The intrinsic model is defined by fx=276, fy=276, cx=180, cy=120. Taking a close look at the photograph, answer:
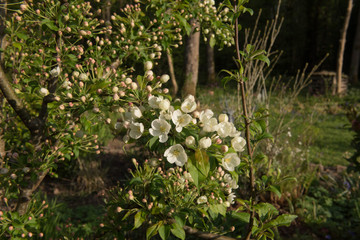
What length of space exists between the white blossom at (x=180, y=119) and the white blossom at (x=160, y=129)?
1.5 inches

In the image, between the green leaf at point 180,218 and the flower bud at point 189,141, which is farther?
the green leaf at point 180,218

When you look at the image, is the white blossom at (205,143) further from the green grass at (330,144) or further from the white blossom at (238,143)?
the green grass at (330,144)

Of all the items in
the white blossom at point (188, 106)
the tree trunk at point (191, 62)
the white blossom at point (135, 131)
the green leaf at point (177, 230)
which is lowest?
the tree trunk at point (191, 62)

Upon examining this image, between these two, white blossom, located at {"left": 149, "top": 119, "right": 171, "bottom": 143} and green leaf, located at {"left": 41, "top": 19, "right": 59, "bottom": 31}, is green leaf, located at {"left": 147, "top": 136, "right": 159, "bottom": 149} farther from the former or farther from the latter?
green leaf, located at {"left": 41, "top": 19, "right": 59, "bottom": 31}

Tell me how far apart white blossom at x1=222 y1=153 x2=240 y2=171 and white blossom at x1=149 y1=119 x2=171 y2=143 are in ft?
0.76

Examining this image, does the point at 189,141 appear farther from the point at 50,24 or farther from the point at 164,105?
the point at 50,24

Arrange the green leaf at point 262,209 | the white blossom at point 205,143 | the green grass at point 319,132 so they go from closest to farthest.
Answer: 1. the white blossom at point 205,143
2. the green leaf at point 262,209
3. the green grass at point 319,132

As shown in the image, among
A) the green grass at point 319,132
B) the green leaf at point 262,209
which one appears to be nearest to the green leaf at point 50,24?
the green leaf at point 262,209

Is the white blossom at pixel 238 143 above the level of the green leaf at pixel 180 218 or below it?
above

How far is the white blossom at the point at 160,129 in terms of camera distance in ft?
3.12

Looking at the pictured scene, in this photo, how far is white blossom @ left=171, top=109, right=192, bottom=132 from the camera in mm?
960

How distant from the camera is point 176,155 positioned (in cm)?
99

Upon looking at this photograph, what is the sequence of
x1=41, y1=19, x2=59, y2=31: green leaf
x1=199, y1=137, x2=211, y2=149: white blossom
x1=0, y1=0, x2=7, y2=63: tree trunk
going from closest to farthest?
x1=199, y1=137, x2=211, y2=149: white blossom
x1=41, y1=19, x2=59, y2=31: green leaf
x1=0, y1=0, x2=7, y2=63: tree trunk

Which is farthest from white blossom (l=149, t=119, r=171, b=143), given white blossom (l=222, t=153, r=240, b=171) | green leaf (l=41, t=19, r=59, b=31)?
green leaf (l=41, t=19, r=59, b=31)
